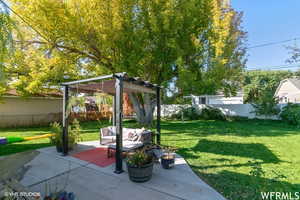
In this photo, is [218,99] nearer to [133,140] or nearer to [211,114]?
[211,114]

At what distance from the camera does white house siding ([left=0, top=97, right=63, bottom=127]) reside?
38.9 ft

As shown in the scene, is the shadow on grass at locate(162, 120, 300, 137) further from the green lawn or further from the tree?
the tree

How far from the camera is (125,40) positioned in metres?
9.08

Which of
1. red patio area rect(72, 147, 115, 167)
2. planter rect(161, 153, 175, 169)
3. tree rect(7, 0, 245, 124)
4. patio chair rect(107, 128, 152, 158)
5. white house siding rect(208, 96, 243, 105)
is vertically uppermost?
tree rect(7, 0, 245, 124)

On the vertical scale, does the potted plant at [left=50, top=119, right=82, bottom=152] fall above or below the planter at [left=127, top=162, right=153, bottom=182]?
above

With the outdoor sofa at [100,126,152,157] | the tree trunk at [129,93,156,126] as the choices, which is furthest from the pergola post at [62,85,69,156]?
the tree trunk at [129,93,156,126]

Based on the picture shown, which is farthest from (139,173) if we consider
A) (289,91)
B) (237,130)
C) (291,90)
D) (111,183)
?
(289,91)

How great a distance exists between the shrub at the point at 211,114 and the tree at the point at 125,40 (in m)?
5.84

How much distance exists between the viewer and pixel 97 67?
10.8m

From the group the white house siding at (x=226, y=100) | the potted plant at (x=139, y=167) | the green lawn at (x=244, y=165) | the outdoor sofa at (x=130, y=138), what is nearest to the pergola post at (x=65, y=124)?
the outdoor sofa at (x=130, y=138)

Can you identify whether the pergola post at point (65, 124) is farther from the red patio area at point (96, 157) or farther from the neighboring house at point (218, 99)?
the neighboring house at point (218, 99)

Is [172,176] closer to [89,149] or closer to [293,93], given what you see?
[89,149]

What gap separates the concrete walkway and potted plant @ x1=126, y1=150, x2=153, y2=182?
0.12m

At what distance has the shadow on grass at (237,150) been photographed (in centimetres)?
511
